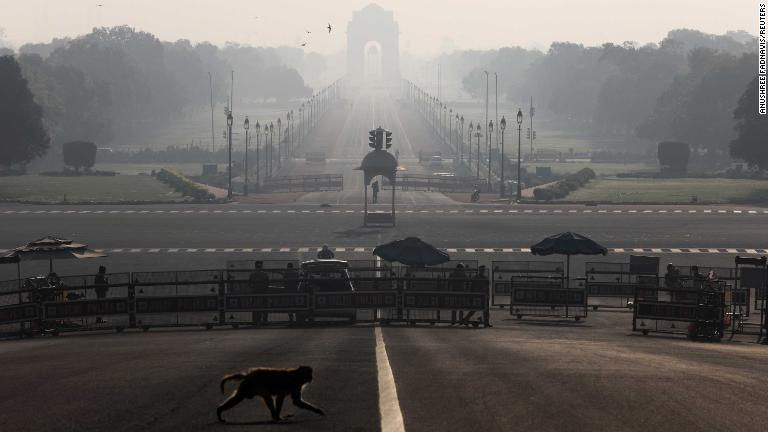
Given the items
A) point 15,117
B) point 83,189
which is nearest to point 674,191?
point 83,189

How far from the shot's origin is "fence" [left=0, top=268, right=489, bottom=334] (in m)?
28.3

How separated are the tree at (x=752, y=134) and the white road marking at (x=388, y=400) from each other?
3287 inches

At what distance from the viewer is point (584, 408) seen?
14227 mm

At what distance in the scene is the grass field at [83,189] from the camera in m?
86.2

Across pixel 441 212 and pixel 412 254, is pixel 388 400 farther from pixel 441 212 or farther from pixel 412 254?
pixel 441 212

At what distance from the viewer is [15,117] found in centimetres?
10319

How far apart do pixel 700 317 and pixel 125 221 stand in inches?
1699

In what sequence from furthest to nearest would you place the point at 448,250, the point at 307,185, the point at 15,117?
the point at 307,185 → the point at 15,117 → the point at 448,250

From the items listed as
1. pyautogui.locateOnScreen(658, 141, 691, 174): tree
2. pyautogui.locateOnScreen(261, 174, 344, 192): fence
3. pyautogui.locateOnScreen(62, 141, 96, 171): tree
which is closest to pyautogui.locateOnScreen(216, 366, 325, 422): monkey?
pyautogui.locateOnScreen(261, 174, 344, 192): fence

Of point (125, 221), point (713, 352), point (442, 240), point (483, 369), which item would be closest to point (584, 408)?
point (483, 369)

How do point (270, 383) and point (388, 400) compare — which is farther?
point (388, 400)

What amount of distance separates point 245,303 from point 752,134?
3015 inches

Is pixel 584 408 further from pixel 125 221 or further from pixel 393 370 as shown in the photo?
pixel 125 221

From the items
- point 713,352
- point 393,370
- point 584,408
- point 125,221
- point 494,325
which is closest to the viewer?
point 584,408
